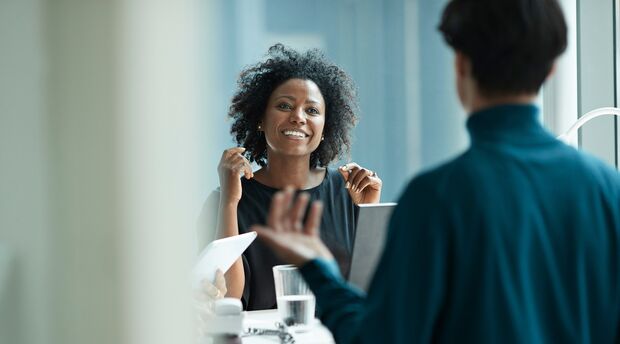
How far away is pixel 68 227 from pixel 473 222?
1.23 ft

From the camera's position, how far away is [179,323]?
54 cm

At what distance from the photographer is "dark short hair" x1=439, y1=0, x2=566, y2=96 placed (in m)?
0.76

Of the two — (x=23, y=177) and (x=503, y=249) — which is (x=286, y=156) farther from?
(x=23, y=177)

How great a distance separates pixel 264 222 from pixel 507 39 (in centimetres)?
140

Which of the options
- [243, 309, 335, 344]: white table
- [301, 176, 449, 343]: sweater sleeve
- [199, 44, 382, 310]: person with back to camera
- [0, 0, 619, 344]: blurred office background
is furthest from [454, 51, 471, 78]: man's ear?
[199, 44, 382, 310]: person with back to camera

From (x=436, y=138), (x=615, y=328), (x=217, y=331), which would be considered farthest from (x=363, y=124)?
(x=615, y=328)

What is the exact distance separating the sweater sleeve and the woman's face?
136 centimetres

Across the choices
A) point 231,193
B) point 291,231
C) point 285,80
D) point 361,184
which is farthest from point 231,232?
point 291,231

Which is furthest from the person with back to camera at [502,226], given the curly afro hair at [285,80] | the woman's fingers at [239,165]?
the curly afro hair at [285,80]

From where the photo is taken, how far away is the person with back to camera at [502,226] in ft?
2.37

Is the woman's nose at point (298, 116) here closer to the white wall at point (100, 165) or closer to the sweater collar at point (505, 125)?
the sweater collar at point (505, 125)

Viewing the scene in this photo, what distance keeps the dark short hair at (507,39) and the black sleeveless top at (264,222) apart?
1.18 metres

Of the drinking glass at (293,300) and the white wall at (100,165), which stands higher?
the white wall at (100,165)

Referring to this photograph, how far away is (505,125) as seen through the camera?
2.54ft
